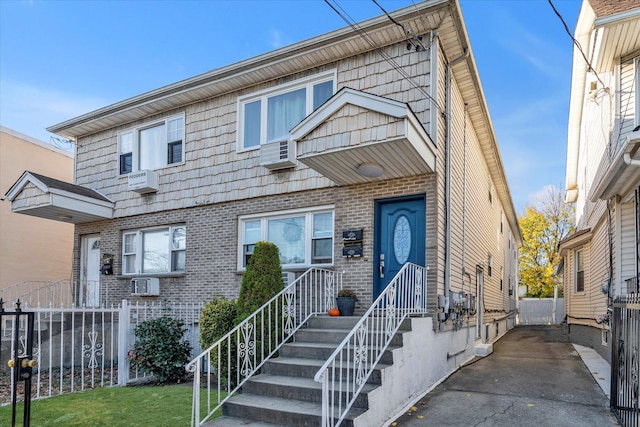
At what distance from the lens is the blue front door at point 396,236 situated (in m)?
7.82

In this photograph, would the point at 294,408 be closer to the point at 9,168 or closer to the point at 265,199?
the point at 265,199

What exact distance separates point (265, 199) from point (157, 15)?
717cm

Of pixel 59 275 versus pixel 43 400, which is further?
pixel 59 275

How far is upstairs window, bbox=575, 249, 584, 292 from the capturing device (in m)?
14.0

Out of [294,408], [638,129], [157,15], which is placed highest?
[157,15]

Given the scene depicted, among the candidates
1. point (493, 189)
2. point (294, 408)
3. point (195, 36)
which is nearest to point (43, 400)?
point (294, 408)

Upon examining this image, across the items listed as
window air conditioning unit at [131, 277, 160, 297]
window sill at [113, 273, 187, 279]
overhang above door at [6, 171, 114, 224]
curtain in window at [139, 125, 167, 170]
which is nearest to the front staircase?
window sill at [113, 273, 187, 279]

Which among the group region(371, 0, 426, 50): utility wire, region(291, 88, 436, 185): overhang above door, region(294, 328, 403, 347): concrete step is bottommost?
region(294, 328, 403, 347): concrete step

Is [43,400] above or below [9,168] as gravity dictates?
below

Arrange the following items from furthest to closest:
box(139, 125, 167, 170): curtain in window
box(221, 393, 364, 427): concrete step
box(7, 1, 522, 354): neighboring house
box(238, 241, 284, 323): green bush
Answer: box(139, 125, 167, 170): curtain in window, box(7, 1, 522, 354): neighboring house, box(238, 241, 284, 323): green bush, box(221, 393, 364, 427): concrete step

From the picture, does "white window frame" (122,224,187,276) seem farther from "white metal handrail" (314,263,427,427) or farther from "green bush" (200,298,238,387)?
"white metal handrail" (314,263,427,427)

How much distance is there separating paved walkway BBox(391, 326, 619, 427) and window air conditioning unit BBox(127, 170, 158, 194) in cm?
762

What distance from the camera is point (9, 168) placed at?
14016 mm

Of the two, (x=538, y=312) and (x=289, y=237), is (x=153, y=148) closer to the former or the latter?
(x=289, y=237)
